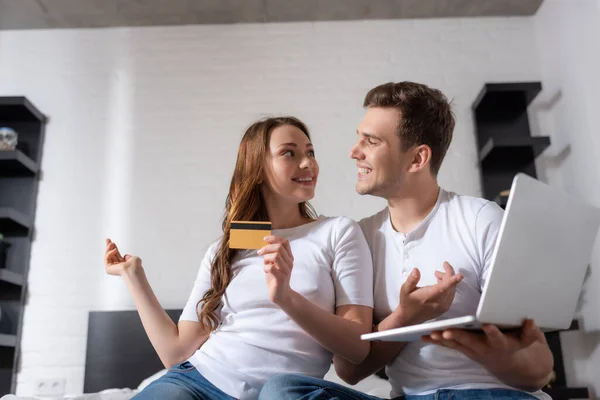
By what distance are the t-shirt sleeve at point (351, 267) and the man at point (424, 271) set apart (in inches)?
Result: 2.1

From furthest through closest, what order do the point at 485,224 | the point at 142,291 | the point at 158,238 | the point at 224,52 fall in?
the point at 224,52 → the point at 158,238 → the point at 142,291 → the point at 485,224

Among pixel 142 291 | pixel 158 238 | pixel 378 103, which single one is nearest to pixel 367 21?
pixel 158 238

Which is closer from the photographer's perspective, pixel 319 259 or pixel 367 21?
pixel 319 259

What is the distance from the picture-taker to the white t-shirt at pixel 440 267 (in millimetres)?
1163

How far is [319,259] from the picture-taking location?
1349 mm

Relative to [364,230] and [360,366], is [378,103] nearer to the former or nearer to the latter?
[364,230]

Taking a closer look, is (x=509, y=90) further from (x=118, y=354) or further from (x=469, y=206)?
(x=118, y=354)

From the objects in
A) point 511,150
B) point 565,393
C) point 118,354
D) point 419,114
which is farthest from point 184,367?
point 511,150

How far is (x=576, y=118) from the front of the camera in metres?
2.81

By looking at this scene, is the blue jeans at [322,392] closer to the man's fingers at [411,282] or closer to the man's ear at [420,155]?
the man's fingers at [411,282]

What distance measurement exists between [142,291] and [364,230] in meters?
0.58

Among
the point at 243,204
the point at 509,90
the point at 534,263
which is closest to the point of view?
the point at 534,263

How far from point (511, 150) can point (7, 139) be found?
2599 millimetres

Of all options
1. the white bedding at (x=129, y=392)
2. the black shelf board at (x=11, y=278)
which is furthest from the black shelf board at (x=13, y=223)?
the white bedding at (x=129, y=392)
